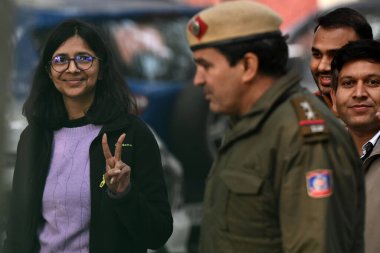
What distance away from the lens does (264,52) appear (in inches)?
136

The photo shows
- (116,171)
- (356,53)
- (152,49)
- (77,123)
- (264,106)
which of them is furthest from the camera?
(152,49)

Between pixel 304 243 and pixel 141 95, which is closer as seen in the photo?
pixel 304 243

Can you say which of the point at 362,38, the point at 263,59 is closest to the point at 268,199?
the point at 263,59

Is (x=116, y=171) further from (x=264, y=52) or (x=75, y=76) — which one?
(x=264, y=52)

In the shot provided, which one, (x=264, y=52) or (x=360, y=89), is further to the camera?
(x=360, y=89)

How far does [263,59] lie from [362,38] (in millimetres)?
1667

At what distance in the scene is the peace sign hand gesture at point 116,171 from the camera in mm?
4207

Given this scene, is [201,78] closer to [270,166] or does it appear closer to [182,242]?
[270,166]

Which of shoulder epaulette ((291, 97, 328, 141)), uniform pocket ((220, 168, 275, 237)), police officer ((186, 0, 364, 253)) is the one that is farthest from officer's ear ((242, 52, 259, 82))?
uniform pocket ((220, 168, 275, 237))

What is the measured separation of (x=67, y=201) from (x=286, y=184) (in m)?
1.25

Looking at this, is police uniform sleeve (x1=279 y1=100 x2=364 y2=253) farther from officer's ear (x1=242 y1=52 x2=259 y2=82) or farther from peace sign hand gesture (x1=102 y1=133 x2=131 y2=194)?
peace sign hand gesture (x1=102 y1=133 x2=131 y2=194)

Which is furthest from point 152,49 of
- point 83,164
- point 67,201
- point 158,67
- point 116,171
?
point 116,171

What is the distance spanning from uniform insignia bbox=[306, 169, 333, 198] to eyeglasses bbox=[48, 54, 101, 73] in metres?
1.51

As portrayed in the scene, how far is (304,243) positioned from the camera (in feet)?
10.9
